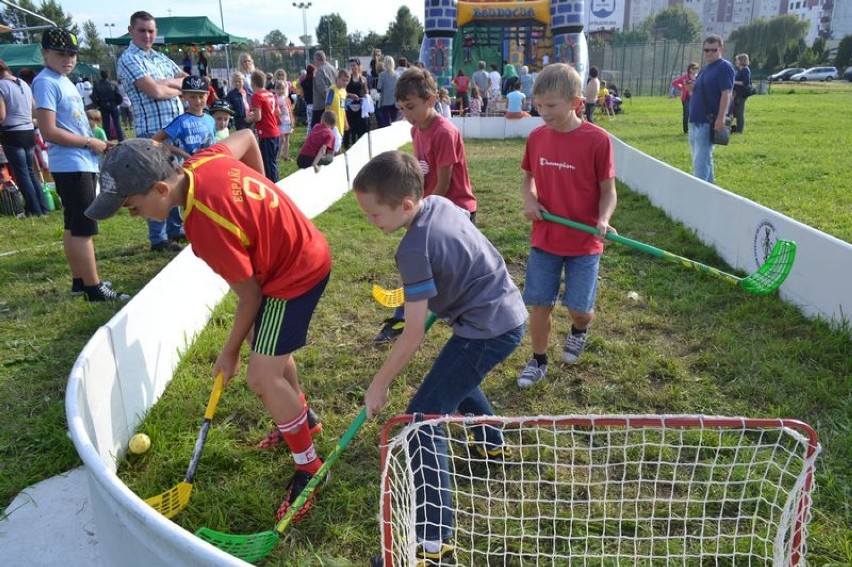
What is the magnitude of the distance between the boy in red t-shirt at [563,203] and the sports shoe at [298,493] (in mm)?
1375

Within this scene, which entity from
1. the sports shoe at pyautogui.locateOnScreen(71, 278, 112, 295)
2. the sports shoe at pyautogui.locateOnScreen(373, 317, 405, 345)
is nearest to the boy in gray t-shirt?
the sports shoe at pyautogui.locateOnScreen(373, 317, 405, 345)

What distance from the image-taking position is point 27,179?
761cm

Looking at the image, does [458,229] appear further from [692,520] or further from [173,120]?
[173,120]

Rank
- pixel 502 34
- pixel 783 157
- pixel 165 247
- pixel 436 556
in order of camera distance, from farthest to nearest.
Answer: pixel 502 34 < pixel 783 157 < pixel 165 247 < pixel 436 556

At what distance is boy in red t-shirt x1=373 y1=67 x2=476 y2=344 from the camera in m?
3.54

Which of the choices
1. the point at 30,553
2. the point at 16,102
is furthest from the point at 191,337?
the point at 16,102

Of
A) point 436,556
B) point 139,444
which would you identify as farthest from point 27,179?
point 436,556

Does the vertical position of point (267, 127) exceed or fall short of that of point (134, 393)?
it exceeds it

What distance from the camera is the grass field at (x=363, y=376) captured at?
2609 millimetres

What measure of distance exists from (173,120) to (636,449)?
461cm

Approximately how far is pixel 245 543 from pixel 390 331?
209 cm

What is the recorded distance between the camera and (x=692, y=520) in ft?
8.09

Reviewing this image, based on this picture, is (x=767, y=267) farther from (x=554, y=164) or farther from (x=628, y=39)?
(x=628, y=39)

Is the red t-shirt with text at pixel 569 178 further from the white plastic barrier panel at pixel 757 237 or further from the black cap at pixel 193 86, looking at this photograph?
the black cap at pixel 193 86
